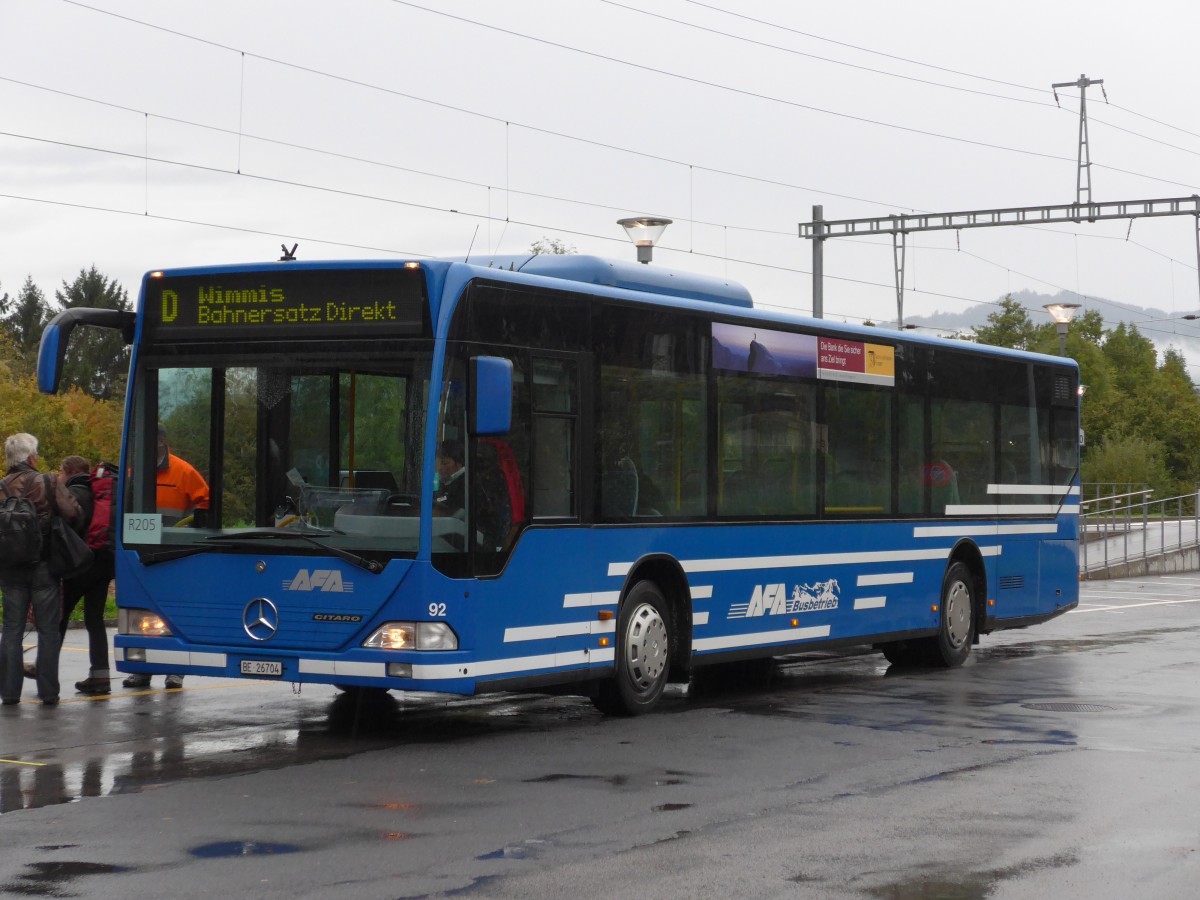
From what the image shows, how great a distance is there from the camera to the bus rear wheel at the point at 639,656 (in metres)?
11.8

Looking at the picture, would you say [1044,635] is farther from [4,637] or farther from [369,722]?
[4,637]

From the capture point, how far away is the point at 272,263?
10.9 meters

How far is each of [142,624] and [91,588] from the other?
6.83 feet

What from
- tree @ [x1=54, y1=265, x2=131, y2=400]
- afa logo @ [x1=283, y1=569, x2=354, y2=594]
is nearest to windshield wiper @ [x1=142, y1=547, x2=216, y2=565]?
afa logo @ [x1=283, y1=569, x2=354, y2=594]

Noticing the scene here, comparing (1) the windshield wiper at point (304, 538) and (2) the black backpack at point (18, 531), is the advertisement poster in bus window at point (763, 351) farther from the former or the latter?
(2) the black backpack at point (18, 531)

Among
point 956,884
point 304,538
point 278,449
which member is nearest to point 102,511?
point 278,449

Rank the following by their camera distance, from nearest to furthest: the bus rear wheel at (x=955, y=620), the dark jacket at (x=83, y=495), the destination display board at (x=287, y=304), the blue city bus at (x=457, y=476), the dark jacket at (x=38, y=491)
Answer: the blue city bus at (x=457, y=476) < the destination display board at (x=287, y=304) < the dark jacket at (x=38, y=491) < the dark jacket at (x=83, y=495) < the bus rear wheel at (x=955, y=620)

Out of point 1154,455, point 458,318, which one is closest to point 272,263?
point 458,318

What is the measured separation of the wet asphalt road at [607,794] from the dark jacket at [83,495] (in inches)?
49.3

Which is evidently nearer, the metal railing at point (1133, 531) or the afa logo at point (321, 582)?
the afa logo at point (321, 582)

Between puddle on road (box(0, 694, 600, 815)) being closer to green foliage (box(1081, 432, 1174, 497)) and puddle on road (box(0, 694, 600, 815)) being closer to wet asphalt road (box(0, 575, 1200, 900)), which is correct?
wet asphalt road (box(0, 575, 1200, 900))

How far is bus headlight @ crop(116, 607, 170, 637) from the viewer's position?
10953 millimetres

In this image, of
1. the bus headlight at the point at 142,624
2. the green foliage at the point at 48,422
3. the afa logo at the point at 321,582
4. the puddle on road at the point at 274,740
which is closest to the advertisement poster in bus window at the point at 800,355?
the puddle on road at the point at 274,740

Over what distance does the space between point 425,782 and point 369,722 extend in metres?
2.62
